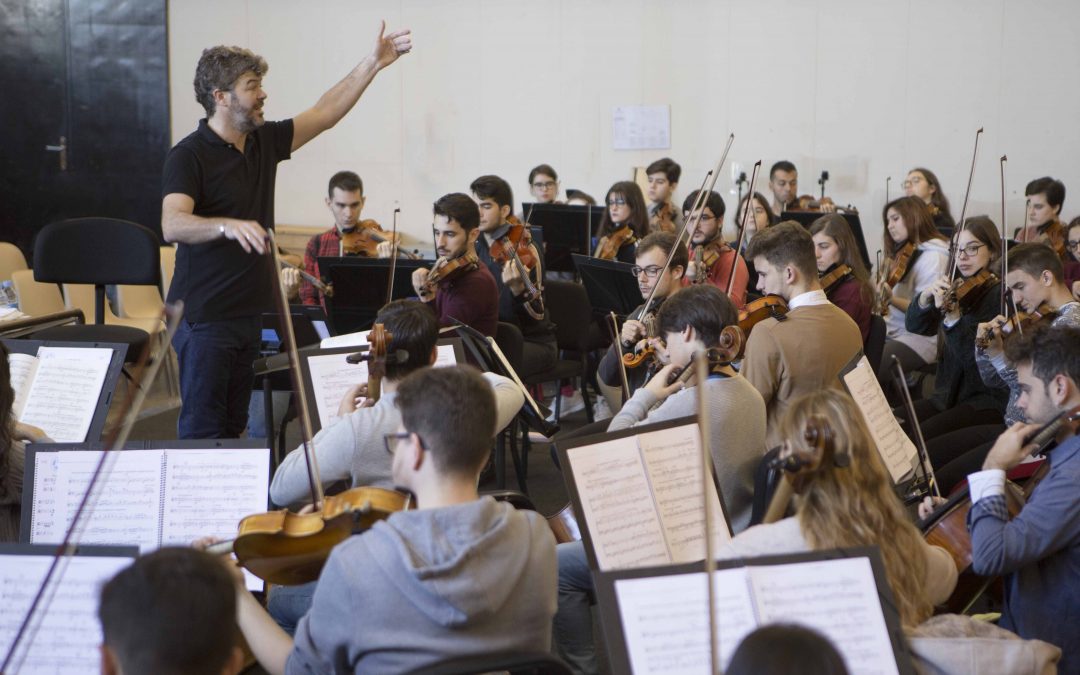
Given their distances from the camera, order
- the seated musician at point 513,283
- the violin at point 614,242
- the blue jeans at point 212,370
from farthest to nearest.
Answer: the violin at point 614,242 < the seated musician at point 513,283 < the blue jeans at point 212,370

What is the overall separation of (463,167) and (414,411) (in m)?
6.71

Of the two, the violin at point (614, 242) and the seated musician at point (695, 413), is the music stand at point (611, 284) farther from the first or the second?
the seated musician at point (695, 413)

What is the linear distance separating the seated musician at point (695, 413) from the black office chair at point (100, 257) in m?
2.79

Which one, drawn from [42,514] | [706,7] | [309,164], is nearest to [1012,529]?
[42,514]

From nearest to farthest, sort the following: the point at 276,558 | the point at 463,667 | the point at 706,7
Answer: the point at 463,667
the point at 276,558
the point at 706,7

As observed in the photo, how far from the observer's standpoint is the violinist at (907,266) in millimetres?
4863

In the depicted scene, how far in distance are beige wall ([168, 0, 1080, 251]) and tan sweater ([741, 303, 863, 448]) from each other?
16.1 ft

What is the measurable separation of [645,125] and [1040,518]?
624 centimetres

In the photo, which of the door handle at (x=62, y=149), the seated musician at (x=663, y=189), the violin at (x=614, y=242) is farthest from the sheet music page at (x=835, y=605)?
the door handle at (x=62, y=149)

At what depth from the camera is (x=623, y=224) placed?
5.82m

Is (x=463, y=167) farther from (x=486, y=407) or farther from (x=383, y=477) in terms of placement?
(x=486, y=407)

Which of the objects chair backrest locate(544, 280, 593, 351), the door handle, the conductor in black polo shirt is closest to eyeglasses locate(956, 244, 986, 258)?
chair backrest locate(544, 280, 593, 351)

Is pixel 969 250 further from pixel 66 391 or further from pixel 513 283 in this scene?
pixel 66 391

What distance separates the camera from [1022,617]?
2.24 metres
